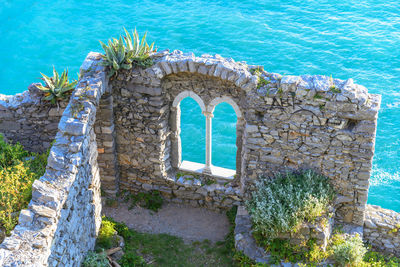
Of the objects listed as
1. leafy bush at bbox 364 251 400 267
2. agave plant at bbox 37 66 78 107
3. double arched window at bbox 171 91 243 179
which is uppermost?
agave plant at bbox 37 66 78 107

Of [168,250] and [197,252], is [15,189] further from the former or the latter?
[197,252]

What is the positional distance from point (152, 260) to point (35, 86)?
17.4 feet

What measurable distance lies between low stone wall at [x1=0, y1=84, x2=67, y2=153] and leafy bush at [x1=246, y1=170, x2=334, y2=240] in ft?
18.4

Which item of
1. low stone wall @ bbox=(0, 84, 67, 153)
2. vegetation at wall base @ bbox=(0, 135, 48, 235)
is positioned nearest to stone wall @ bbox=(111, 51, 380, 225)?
low stone wall @ bbox=(0, 84, 67, 153)

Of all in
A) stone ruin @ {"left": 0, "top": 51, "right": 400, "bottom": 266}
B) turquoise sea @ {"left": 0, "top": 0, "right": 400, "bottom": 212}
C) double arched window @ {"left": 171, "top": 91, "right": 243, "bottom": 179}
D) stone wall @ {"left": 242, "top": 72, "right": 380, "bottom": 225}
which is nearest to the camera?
stone ruin @ {"left": 0, "top": 51, "right": 400, "bottom": 266}

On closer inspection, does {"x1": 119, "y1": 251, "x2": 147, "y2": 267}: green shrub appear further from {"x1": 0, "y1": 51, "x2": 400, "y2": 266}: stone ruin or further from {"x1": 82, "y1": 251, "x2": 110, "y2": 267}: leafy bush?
{"x1": 0, "y1": 51, "x2": 400, "y2": 266}: stone ruin

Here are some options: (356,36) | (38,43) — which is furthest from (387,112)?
(38,43)

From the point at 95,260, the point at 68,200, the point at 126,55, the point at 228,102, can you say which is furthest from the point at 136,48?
the point at 95,260

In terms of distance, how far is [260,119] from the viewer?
Result: 1116 centimetres

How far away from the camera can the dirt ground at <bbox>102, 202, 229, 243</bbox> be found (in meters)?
12.4

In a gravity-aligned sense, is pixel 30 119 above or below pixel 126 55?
below

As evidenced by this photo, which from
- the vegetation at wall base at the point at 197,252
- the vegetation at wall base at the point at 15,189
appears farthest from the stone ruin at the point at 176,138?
the vegetation at wall base at the point at 15,189

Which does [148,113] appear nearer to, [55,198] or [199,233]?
[199,233]

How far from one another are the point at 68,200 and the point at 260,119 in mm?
4708
